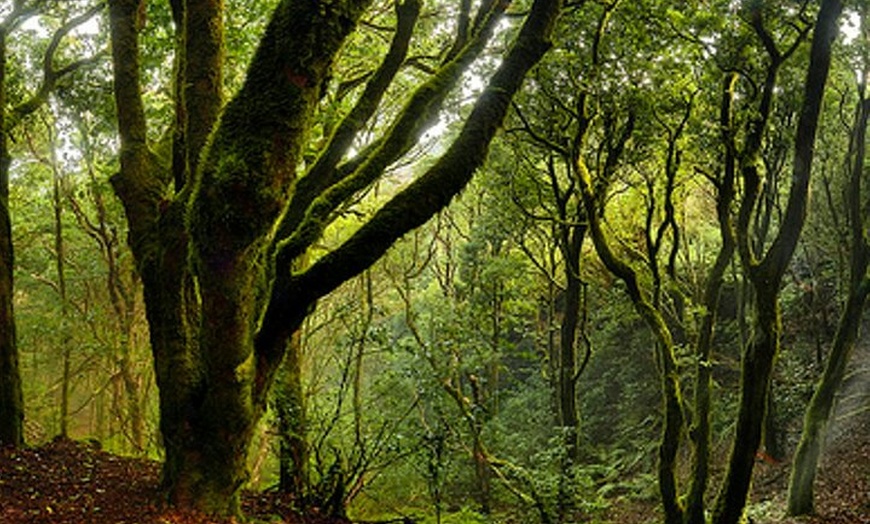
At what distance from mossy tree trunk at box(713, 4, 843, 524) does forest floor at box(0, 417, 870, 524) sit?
14.5ft

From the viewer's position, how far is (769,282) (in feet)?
29.3

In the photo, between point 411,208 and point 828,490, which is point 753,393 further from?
point 828,490

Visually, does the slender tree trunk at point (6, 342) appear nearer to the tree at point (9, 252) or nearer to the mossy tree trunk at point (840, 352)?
the tree at point (9, 252)

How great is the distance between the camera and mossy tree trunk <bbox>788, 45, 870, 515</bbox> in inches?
504

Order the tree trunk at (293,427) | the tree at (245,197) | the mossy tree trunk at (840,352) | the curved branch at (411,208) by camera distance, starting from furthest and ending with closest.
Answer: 1. the mossy tree trunk at (840,352)
2. the tree trunk at (293,427)
3. the curved branch at (411,208)
4. the tree at (245,197)

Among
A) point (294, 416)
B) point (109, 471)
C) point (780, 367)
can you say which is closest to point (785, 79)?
point (294, 416)

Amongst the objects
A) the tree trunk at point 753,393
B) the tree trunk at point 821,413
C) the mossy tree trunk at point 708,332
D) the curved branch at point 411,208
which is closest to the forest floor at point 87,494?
the curved branch at point 411,208

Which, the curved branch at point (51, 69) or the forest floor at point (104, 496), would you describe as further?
the curved branch at point (51, 69)

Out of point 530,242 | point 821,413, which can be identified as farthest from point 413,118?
point 530,242

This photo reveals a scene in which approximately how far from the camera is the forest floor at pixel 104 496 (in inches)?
217

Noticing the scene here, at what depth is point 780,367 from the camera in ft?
70.9

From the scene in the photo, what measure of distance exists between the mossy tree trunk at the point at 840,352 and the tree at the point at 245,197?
9.32m

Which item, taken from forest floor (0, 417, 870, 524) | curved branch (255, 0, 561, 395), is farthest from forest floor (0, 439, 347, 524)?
curved branch (255, 0, 561, 395)

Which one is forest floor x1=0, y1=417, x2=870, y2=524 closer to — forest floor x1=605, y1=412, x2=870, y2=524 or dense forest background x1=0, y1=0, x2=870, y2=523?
forest floor x1=605, y1=412, x2=870, y2=524
